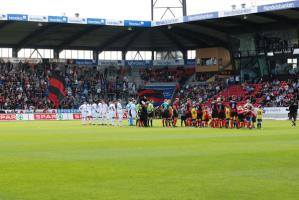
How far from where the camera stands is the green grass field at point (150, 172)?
1158 cm

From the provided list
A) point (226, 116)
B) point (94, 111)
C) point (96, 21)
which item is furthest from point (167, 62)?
point (226, 116)

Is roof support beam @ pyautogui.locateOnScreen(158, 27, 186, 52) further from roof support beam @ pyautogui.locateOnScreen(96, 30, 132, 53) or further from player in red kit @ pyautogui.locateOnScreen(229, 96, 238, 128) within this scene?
player in red kit @ pyautogui.locateOnScreen(229, 96, 238, 128)

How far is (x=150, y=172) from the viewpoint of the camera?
576 inches

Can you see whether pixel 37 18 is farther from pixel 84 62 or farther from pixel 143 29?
pixel 84 62

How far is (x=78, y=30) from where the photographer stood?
74562 mm

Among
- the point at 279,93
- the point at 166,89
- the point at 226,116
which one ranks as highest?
the point at 166,89

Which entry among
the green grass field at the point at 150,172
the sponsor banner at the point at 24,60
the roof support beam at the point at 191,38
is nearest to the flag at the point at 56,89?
the sponsor banner at the point at 24,60

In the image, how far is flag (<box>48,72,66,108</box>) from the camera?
73625 millimetres

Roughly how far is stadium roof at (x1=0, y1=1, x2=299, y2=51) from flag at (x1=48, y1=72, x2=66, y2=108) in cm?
475

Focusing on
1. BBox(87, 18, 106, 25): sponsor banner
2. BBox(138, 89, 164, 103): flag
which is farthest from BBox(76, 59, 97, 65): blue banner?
BBox(87, 18, 106, 25): sponsor banner

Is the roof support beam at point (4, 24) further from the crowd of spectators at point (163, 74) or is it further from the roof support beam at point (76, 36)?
the crowd of spectators at point (163, 74)

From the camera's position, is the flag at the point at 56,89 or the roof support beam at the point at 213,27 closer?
the roof support beam at the point at 213,27

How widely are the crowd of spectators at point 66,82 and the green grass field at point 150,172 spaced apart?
50.1m

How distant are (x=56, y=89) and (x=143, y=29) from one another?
12.8 metres
